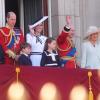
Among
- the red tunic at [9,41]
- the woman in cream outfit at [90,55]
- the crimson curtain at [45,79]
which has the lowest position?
the crimson curtain at [45,79]

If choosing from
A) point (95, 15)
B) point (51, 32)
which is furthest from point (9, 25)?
point (95, 15)

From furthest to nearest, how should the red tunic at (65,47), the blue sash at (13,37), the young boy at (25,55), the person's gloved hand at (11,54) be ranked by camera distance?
the red tunic at (65,47)
the blue sash at (13,37)
the person's gloved hand at (11,54)
the young boy at (25,55)

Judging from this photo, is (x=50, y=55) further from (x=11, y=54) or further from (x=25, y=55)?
(x=11, y=54)

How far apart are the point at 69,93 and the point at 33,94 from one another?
64 cm

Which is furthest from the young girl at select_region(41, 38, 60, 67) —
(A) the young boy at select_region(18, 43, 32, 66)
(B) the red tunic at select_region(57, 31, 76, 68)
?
(B) the red tunic at select_region(57, 31, 76, 68)

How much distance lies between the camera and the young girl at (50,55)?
32.3ft

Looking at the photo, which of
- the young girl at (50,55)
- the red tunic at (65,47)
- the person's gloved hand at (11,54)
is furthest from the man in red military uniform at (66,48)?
the person's gloved hand at (11,54)

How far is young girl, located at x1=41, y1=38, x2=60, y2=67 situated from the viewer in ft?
32.3

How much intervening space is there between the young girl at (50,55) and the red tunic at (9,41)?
471 millimetres

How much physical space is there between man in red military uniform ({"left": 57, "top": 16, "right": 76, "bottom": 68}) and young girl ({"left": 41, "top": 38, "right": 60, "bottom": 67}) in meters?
0.37

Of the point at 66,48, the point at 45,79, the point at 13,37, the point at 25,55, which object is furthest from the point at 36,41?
the point at 45,79

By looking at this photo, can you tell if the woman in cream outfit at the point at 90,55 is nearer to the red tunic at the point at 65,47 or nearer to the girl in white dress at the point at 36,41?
the red tunic at the point at 65,47

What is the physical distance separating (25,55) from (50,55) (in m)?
0.47

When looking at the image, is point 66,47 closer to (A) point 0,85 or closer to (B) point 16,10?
(A) point 0,85
